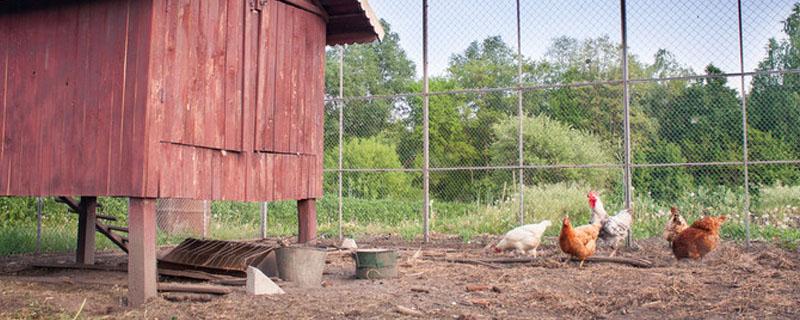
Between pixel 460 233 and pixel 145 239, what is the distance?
28.5ft

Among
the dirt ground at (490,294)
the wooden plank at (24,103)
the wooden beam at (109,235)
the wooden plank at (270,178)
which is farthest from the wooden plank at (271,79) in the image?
the wooden beam at (109,235)

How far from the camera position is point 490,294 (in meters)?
7.30

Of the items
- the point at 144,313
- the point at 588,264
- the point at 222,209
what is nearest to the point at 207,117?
the point at 144,313

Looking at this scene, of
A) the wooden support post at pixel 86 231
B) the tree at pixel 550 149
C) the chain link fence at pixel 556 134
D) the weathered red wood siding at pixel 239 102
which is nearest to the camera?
the weathered red wood siding at pixel 239 102

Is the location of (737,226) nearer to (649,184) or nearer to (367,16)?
(649,184)

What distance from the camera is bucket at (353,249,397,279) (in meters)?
8.44

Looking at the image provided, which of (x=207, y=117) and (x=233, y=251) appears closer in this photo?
(x=207, y=117)

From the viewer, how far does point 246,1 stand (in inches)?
318

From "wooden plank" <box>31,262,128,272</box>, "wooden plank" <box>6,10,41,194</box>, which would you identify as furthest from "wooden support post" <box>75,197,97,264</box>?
"wooden plank" <box>6,10,41,194</box>

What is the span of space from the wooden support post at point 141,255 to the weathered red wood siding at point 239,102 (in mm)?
268

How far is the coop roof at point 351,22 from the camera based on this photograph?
32.0 feet

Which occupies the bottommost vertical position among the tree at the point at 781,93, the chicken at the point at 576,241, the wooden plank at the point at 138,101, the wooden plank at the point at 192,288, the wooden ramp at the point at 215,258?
the wooden plank at the point at 192,288

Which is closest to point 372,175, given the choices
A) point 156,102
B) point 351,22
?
point 351,22

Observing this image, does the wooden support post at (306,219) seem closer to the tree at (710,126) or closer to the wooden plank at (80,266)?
the wooden plank at (80,266)
